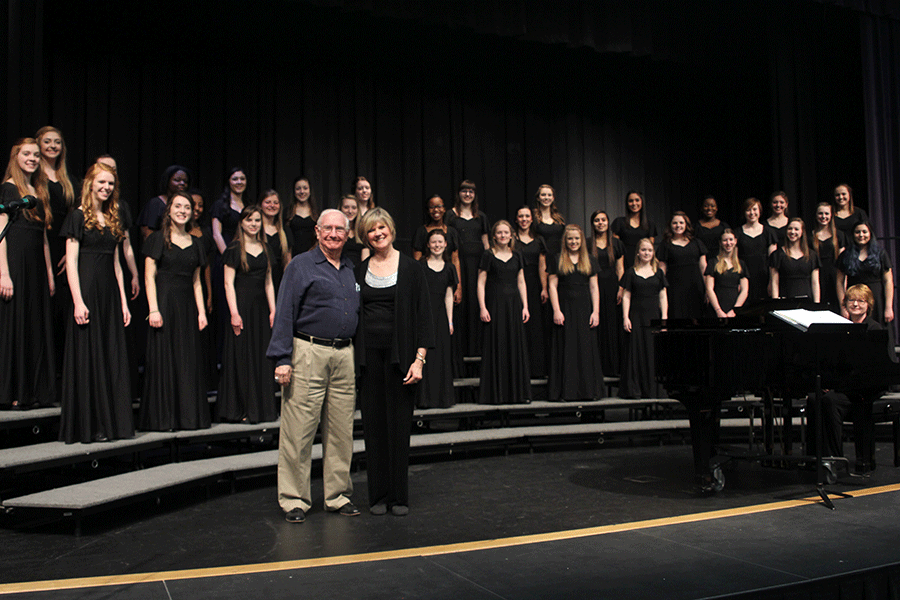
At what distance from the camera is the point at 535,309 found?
692cm

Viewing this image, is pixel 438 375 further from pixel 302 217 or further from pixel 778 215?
pixel 778 215

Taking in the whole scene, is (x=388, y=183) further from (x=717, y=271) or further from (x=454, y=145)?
(x=717, y=271)

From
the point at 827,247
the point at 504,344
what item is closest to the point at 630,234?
the point at 827,247

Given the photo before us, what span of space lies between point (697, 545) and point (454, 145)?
6.14 metres

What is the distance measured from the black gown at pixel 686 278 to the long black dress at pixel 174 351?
3952mm

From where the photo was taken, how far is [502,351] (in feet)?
19.4

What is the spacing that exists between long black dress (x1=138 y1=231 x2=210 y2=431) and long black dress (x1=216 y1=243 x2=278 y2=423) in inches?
10.3

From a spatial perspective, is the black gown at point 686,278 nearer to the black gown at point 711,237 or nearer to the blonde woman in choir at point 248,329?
the black gown at point 711,237

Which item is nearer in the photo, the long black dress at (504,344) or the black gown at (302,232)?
the long black dress at (504,344)

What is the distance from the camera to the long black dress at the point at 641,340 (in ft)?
20.2

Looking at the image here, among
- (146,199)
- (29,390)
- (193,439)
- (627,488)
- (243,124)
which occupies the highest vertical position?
(243,124)

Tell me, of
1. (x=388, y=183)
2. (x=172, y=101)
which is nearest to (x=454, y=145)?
(x=388, y=183)

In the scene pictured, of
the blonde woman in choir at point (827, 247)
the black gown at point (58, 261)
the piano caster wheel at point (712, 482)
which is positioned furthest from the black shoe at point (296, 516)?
the blonde woman in choir at point (827, 247)

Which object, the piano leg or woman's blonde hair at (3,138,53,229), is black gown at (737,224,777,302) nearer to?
the piano leg
